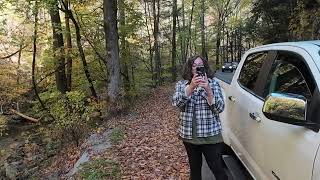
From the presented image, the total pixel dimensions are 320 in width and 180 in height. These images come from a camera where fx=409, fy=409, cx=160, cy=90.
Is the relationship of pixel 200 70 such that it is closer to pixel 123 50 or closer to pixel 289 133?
pixel 289 133

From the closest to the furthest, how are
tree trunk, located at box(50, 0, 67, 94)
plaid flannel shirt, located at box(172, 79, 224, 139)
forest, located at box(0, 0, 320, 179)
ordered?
plaid flannel shirt, located at box(172, 79, 224, 139) → forest, located at box(0, 0, 320, 179) → tree trunk, located at box(50, 0, 67, 94)

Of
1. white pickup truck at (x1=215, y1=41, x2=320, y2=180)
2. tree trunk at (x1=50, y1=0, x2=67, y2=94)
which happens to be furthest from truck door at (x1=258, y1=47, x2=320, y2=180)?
tree trunk at (x1=50, y1=0, x2=67, y2=94)

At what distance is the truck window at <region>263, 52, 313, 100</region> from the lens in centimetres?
335

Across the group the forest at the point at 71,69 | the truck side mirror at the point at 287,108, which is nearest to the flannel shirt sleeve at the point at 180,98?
the truck side mirror at the point at 287,108

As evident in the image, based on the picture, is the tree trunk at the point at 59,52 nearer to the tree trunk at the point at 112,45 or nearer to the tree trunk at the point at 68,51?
the tree trunk at the point at 68,51

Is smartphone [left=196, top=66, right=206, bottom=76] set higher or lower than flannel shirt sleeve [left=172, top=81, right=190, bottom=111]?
higher

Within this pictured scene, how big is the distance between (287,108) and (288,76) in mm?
1062

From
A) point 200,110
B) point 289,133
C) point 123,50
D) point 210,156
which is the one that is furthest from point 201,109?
point 123,50

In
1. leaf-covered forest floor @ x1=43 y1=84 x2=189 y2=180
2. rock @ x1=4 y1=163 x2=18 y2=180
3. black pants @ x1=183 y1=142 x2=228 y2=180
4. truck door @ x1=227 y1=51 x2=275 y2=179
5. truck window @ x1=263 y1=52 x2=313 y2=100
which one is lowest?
rock @ x1=4 y1=163 x2=18 y2=180

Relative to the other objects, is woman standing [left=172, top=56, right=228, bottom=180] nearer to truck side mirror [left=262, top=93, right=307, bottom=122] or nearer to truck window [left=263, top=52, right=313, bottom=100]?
truck window [left=263, top=52, right=313, bottom=100]

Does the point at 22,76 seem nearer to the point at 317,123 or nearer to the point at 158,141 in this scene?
Result: the point at 158,141

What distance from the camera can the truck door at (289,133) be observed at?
9.05ft

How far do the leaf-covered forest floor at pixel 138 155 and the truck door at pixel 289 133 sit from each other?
2.93m

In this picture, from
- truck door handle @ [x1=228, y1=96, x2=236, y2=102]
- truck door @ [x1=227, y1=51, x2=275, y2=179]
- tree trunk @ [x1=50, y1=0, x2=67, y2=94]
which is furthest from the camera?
tree trunk @ [x1=50, y1=0, x2=67, y2=94]
